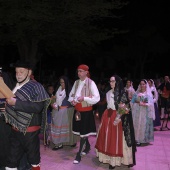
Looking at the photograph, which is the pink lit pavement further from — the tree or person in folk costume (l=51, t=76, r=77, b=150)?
the tree

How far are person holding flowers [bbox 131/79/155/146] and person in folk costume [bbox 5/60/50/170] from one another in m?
4.30

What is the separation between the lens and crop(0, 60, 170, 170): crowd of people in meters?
4.08

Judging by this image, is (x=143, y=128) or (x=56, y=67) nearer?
(x=143, y=128)

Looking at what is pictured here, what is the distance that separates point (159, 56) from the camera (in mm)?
37812

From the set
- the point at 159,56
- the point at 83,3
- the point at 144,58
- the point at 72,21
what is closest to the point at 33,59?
the point at 72,21

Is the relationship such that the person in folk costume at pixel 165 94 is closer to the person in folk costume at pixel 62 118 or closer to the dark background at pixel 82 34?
the dark background at pixel 82 34

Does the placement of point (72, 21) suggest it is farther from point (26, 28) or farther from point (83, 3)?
point (26, 28)

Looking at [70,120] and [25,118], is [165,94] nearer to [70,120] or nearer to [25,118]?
[70,120]

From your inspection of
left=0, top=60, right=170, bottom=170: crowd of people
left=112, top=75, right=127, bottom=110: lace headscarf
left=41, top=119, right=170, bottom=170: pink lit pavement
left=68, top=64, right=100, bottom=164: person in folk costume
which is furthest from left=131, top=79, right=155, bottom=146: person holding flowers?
left=112, top=75, right=127, bottom=110: lace headscarf

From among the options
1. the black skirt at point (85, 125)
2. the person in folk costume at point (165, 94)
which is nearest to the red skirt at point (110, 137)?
the black skirt at point (85, 125)

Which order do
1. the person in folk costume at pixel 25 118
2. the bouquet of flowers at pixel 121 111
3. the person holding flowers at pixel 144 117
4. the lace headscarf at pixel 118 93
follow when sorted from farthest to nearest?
the person holding flowers at pixel 144 117
the lace headscarf at pixel 118 93
the bouquet of flowers at pixel 121 111
the person in folk costume at pixel 25 118

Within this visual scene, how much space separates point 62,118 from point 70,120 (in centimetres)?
25

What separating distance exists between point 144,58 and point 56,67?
34.6 feet

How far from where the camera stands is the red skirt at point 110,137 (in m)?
5.78
